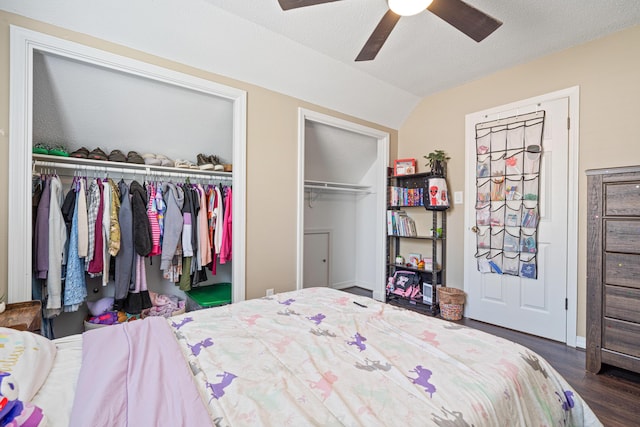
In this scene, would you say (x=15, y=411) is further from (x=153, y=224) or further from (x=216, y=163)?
(x=216, y=163)

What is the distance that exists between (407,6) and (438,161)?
1.99 metres

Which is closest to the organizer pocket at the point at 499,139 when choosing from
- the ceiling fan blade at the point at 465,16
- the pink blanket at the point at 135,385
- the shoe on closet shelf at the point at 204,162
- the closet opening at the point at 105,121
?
the ceiling fan blade at the point at 465,16

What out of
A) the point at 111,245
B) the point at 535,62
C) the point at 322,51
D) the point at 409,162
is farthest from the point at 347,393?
the point at 535,62

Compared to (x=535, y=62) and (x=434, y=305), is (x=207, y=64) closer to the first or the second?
(x=535, y=62)

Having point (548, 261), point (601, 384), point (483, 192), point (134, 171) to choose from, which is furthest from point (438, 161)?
point (134, 171)

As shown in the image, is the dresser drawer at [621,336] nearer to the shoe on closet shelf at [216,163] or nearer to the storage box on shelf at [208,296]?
the storage box on shelf at [208,296]

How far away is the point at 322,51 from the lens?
254cm

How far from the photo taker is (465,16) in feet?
5.20

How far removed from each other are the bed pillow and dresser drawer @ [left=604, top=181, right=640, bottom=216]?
3.00 m

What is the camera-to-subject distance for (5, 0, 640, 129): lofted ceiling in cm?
187

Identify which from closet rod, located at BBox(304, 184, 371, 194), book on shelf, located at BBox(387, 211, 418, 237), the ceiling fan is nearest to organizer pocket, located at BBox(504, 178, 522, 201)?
book on shelf, located at BBox(387, 211, 418, 237)

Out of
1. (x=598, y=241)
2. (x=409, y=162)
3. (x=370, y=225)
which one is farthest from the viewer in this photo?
A: (x=370, y=225)

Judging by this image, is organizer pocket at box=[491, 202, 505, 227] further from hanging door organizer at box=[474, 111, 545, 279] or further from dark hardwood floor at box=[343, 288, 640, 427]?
dark hardwood floor at box=[343, 288, 640, 427]

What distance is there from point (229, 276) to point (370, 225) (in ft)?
6.75
